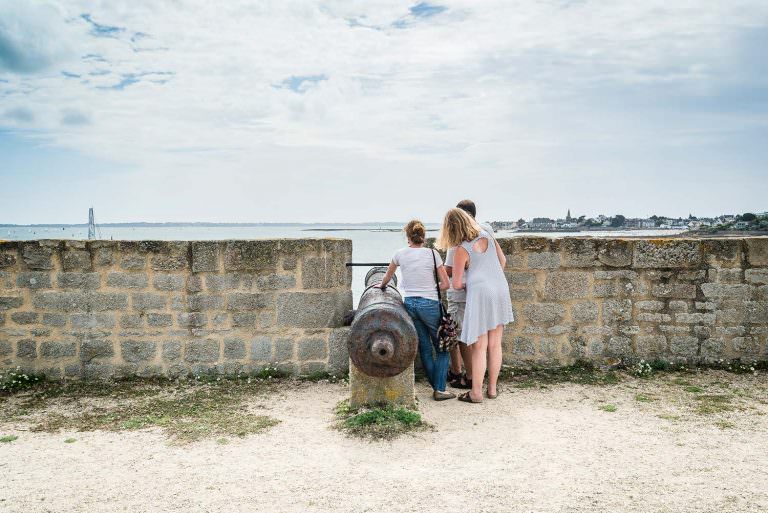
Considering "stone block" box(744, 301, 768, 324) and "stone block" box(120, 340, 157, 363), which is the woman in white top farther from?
"stone block" box(744, 301, 768, 324)

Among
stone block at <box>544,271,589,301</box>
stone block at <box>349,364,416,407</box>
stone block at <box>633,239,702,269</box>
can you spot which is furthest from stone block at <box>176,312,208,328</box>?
stone block at <box>633,239,702,269</box>

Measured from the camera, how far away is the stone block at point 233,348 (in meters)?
6.48

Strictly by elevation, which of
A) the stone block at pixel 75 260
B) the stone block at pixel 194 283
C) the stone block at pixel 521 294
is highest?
the stone block at pixel 75 260

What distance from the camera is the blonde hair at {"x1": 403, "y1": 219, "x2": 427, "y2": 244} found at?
5496 mm

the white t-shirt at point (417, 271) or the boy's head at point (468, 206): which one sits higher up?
the boy's head at point (468, 206)

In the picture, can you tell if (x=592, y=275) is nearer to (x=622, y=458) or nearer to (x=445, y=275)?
(x=445, y=275)

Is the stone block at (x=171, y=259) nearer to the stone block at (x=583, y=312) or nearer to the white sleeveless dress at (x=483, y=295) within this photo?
the white sleeveless dress at (x=483, y=295)

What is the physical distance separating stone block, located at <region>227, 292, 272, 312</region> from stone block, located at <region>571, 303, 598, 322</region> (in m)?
3.30

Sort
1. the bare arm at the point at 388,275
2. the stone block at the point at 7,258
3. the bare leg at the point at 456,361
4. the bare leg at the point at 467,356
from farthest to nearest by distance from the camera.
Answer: the stone block at the point at 7,258 → the bare leg at the point at 456,361 → the bare leg at the point at 467,356 → the bare arm at the point at 388,275

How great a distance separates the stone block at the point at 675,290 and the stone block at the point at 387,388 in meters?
3.13

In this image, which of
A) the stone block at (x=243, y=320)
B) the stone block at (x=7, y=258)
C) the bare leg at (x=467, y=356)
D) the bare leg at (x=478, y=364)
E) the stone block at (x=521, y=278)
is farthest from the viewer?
the stone block at (x=521, y=278)

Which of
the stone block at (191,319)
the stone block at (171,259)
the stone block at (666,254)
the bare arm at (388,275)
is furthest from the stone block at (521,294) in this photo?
the stone block at (171,259)

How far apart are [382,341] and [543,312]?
8.53ft

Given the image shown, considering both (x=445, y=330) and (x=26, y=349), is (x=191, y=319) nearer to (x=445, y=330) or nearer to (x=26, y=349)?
(x=26, y=349)
